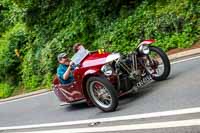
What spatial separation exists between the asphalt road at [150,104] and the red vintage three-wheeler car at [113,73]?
23 cm

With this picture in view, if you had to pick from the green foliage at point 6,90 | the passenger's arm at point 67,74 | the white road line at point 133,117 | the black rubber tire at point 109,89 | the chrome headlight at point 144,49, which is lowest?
the green foliage at point 6,90

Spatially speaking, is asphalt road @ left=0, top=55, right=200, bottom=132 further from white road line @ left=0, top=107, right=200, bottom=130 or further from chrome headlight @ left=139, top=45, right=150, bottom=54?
chrome headlight @ left=139, top=45, right=150, bottom=54

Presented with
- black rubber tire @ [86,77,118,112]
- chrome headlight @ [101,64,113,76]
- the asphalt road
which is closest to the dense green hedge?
the asphalt road

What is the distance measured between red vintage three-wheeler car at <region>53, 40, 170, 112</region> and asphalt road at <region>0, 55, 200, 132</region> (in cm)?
23

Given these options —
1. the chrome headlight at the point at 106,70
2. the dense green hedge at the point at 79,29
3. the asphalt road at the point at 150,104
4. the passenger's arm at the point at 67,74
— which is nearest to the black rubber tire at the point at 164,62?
the asphalt road at the point at 150,104

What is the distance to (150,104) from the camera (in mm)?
8867

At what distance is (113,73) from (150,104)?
0.97 metres

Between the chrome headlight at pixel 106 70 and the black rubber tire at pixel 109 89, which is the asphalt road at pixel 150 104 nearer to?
the black rubber tire at pixel 109 89

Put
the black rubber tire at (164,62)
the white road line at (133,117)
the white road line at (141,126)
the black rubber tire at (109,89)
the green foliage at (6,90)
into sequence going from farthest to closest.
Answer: the green foliage at (6,90), the black rubber tire at (164,62), the black rubber tire at (109,89), the white road line at (133,117), the white road line at (141,126)

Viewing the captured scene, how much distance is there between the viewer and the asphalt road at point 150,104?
828 cm

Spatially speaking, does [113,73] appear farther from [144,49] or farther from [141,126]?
[141,126]

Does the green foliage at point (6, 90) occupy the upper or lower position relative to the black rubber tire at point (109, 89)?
lower

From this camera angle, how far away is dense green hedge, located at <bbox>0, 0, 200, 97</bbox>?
14.6 meters

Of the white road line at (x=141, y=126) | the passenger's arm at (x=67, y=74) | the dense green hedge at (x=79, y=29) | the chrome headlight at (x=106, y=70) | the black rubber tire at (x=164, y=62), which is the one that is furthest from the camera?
the dense green hedge at (x=79, y=29)
